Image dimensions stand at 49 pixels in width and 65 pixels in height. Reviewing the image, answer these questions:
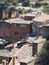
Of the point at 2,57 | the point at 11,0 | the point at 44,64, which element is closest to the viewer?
the point at 44,64

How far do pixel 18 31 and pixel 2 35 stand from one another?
1.73 meters

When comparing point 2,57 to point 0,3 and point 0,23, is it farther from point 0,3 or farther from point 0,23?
point 0,3

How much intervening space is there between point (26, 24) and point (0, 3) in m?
A: 18.9

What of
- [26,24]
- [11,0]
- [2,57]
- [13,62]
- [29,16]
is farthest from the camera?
[11,0]

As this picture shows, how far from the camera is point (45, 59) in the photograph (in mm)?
9016

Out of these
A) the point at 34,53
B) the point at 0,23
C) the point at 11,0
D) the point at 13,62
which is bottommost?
the point at 11,0

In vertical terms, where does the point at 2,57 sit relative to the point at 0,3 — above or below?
above

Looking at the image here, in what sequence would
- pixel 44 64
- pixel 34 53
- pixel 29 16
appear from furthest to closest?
1. pixel 29 16
2. pixel 34 53
3. pixel 44 64

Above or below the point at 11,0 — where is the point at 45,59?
above

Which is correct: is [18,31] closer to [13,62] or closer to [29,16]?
[29,16]

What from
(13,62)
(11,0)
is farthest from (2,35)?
(11,0)

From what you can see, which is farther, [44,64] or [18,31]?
[18,31]

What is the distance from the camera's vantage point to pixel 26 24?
90.2 ft

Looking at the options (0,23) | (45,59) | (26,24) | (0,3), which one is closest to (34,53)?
(45,59)
